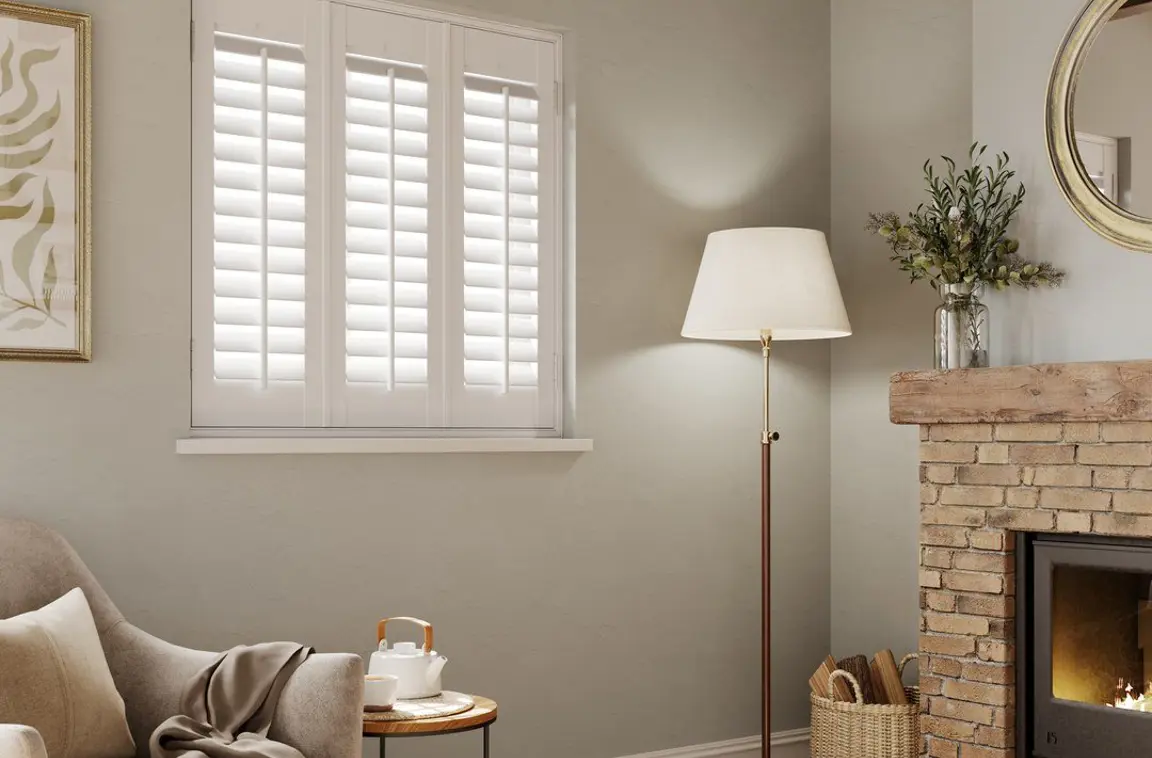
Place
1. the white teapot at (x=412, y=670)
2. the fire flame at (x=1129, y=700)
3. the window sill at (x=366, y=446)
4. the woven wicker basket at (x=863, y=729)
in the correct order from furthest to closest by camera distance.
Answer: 1. the woven wicker basket at (x=863, y=729)
2. the window sill at (x=366, y=446)
3. the fire flame at (x=1129, y=700)
4. the white teapot at (x=412, y=670)

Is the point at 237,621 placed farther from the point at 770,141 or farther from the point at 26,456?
the point at 770,141

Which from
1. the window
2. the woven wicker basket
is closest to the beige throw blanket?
the window

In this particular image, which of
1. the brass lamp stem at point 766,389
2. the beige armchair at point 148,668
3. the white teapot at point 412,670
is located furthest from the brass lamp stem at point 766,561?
the beige armchair at point 148,668

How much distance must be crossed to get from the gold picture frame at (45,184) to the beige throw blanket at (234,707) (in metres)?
0.88

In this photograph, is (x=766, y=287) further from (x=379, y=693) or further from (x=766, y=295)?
(x=379, y=693)

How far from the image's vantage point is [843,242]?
4176 millimetres

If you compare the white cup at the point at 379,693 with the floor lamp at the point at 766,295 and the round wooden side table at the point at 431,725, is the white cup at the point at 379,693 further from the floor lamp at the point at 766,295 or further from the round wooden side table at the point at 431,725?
the floor lamp at the point at 766,295

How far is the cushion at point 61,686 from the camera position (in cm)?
226

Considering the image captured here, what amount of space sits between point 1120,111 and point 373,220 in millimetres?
1950

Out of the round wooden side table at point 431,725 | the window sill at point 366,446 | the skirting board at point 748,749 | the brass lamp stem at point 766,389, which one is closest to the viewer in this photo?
the round wooden side table at point 431,725

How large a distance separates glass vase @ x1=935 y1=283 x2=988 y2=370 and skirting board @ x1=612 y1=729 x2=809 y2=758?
4.37ft

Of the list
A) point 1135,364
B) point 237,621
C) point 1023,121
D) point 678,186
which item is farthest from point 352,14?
point 1135,364

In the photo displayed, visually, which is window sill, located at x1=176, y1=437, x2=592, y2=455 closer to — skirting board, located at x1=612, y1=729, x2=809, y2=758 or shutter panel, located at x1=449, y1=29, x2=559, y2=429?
shutter panel, located at x1=449, y1=29, x2=559, y2=429

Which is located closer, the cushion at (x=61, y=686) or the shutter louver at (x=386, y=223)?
the cushion at (x=61, y=686)
